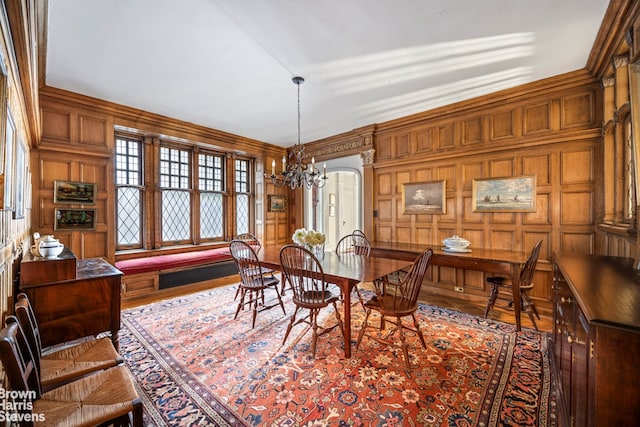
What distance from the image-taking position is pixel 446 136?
4105mm

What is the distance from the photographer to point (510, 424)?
1603 millimetres

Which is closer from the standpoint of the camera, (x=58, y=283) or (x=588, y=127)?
(x=58, y=283)

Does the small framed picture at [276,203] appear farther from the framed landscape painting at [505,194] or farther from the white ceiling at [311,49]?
the framed landscape painting at [505,194]

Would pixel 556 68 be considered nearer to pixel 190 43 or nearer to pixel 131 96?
pixel 190 43

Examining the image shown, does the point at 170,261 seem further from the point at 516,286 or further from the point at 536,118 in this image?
the point at 536,118

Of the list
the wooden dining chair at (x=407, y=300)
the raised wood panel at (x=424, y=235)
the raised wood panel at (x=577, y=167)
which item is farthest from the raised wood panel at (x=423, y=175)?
the wooden dining chair at (x=407, y=300)

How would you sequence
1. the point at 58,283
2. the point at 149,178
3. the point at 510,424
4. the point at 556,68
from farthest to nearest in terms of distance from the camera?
the point at 149,178 → the point at 556,68 → the point at 58,283 → the point at 510,424

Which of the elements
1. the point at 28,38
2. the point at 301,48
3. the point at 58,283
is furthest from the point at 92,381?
the point at 301,48

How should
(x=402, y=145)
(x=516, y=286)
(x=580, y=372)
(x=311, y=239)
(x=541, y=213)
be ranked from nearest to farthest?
1. (x=580, y=372)
2. (x=516, y=286)
3. (x=311, y=239)
4. (x=541, y=213)
5. (x=402, y=145)

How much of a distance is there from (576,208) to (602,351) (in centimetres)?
322

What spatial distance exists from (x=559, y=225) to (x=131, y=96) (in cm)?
580

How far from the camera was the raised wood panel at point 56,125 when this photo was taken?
340 centimetres

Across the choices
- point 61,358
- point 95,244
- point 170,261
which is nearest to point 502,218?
point 61,358

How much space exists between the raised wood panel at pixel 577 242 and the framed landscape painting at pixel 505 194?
18.0 inches
